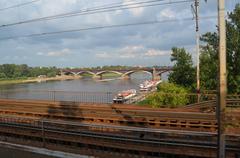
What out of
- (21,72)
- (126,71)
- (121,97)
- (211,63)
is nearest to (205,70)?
(211,63)

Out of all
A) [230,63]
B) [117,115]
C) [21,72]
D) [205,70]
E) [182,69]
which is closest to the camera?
[117,115]

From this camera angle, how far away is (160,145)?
860 cm

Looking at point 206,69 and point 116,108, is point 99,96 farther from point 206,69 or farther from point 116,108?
point 206,69

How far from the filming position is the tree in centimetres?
3712

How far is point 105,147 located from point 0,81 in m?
58.1

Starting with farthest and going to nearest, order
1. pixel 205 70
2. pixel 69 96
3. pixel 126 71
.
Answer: pixel 126 71
pixel 205 70
pixel 69 96

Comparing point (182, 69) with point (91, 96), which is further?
point (182, 69)

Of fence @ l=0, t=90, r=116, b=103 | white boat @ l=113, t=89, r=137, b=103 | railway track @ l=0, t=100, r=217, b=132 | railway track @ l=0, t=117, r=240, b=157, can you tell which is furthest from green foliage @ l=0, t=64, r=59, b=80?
railway track @ l=0, t=117, r=240, b=157

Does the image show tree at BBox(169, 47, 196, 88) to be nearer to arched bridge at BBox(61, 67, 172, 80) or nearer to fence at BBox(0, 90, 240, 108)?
fence at BBox(0, 90, 240, 108)

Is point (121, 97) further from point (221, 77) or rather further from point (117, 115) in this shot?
point (221, 77)

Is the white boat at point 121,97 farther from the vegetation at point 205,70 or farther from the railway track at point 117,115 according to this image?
the railway track at point 117,115

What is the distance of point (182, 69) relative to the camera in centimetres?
3759

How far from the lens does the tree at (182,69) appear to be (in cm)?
3712

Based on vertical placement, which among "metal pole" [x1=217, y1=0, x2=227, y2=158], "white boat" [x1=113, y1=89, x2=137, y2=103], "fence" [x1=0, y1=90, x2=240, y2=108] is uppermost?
"metal pole" [x1=217, y1=0, x2=227, y2=158]
